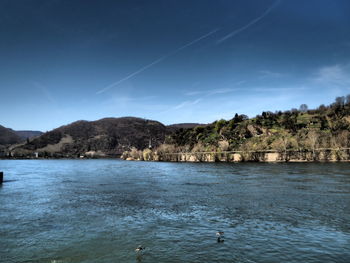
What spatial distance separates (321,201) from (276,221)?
10.4m

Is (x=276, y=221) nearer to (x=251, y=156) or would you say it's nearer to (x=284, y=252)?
(x=284, y=252)

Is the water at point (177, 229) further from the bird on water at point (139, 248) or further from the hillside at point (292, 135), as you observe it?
the hillside at point (292, 135)

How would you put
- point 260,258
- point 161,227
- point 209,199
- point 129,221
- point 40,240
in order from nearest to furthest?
point 260,258, point 40,240, point 161,227, point 129,221, point 209,199

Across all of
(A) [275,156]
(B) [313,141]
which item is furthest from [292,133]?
(B) [313,141]

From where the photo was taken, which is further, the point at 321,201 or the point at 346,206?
the point at 321,201

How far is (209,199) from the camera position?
3112cm

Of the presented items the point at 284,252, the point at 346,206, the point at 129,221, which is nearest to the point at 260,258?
the point at 284,252

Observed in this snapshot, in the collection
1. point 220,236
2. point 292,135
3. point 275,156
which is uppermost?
point 292,135

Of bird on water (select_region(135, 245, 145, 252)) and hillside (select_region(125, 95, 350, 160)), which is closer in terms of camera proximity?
bird on water (select_region(135, 245, 145, 252))

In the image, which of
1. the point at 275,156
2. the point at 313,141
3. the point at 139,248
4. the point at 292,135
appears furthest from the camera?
the point at 292,135

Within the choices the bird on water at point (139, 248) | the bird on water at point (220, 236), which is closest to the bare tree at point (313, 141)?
the bird on water at point (220, 236)

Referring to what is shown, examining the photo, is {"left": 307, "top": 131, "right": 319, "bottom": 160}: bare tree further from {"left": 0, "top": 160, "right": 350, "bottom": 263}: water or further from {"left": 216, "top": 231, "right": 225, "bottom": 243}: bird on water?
{"left": 216, "top": 231, "right": 225, "bottom": 243}: bird on water

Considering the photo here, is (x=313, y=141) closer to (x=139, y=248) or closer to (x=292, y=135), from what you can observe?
(x=292, y=135)

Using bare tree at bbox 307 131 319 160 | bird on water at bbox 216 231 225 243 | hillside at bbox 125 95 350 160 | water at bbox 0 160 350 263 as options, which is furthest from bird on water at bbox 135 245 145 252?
bare tree at bbox 307 131 319 160
